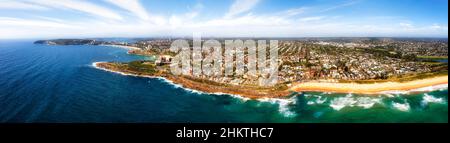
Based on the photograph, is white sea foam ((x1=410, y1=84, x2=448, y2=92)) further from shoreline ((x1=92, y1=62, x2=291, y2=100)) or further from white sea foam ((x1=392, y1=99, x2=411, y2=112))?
shoreline ((x1=92, y1=62, x2=291, y2=100))

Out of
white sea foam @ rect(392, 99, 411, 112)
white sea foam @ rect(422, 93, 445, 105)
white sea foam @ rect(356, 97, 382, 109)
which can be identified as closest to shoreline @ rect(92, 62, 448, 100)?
white sea foam @ rect(422, 93, 445, 105)

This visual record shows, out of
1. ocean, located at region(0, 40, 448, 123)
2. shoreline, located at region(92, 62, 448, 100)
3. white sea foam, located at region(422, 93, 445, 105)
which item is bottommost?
ocean, located at region(0, 40, 448, 123)

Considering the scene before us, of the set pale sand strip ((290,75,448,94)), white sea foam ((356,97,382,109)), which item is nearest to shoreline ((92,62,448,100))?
pale sand strip ((290,75,448,94))

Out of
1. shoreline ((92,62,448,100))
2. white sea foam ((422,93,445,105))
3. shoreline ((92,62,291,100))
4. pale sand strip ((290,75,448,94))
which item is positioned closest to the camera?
white sea foam ((422,93,445,105))

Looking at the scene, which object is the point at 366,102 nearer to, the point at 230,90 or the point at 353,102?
the point at 353,102

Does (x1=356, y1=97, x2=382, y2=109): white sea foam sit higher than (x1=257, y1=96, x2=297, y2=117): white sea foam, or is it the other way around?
(x1=356, y1=97, x2=382, y2=109): white sea foam

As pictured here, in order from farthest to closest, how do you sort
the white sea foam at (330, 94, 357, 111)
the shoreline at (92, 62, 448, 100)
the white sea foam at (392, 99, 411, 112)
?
the shoreline at (92, 62, 448, 100), the white sea foam at (330, 94, 357, 111), the white sea foam at (392, 99, 411, 112)

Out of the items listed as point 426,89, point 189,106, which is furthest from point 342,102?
point 189,106

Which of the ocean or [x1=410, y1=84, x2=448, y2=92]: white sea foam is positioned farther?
[x1=410, y1=84, x2=448, y2=92]: white sea foam

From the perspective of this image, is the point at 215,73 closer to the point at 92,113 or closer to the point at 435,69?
the point at 92,113

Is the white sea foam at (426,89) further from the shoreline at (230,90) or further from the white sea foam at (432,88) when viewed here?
the shoreline at (230,90)

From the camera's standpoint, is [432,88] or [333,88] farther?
[333,88]
